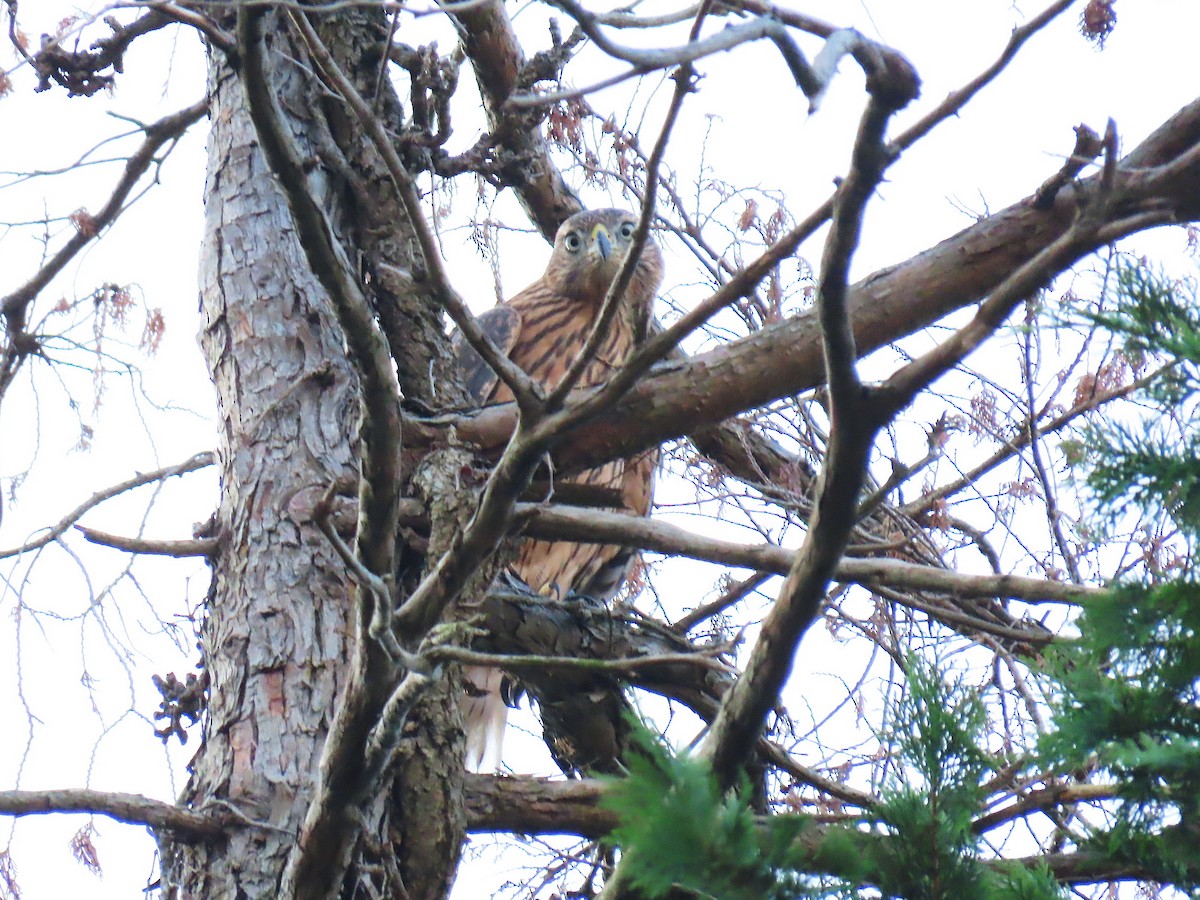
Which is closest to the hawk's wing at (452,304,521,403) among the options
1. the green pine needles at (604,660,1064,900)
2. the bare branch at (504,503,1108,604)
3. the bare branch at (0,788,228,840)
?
the bare branch at (504,503,1108,604)

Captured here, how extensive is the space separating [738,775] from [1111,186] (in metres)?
0.90

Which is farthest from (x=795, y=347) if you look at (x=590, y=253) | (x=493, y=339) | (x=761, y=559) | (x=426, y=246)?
(x=590, y=253)

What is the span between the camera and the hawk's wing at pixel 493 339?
5191mm

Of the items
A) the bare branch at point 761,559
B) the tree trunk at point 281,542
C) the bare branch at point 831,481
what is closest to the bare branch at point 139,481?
the tree trunk at point 281,542

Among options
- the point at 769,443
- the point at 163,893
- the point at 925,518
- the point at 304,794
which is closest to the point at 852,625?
the point at 925,518

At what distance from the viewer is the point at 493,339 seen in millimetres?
5172

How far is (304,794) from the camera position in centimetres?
306

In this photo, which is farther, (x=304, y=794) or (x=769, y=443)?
(x=769, y=443)

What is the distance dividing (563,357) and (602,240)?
51 centimetres

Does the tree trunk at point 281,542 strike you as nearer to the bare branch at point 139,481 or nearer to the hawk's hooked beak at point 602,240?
the bare branch at point 139,481

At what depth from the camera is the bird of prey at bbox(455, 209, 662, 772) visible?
16.6 feet

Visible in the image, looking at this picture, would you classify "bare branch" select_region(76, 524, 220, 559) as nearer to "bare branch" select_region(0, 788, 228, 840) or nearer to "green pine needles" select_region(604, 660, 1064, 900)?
"bare branch" select_region(0, 788, 228, 840)

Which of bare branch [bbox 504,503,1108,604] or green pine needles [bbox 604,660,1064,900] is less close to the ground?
bare branch [bbox 504,503,1108,604]

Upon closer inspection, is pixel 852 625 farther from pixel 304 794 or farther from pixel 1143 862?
pixel 1143 862
